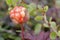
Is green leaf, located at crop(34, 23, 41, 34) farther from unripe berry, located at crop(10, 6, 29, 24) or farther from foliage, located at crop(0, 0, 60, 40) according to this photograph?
unripe berry, located at crop(10, 6, 29, 24)

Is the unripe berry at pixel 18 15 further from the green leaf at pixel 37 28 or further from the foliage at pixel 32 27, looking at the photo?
the green leaf at pixel 37 28

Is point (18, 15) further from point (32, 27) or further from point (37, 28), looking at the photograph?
point (32, 27)

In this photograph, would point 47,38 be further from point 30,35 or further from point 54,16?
point 54,16

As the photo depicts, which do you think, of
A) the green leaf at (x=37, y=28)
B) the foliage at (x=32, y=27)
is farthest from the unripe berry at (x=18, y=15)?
the green leaf at (x=37, y=28)

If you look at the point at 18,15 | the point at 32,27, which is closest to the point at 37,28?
the point at 32,27

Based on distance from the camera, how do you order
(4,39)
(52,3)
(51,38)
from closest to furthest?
(51,38) → (4,39) → (52,3)

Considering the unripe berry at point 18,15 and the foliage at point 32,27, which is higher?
the unripe berry at point 18,15

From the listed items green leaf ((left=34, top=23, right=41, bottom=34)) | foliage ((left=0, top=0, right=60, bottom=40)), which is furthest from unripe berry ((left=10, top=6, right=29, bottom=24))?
green leaf ((left=34, top=23, right=41, bottom=34))

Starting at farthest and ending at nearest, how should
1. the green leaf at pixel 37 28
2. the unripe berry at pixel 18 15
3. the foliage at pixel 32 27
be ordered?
the green leaf at pixel 37 28 → the foliage at pixel 32 27 → the unripe berry at pixel 18 15

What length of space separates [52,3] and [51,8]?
12cm

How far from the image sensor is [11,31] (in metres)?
1.26

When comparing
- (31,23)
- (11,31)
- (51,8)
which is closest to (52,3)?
(51,8)

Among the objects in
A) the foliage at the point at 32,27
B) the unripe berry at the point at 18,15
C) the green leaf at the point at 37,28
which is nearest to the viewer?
the unripe berry at the point at 18,15

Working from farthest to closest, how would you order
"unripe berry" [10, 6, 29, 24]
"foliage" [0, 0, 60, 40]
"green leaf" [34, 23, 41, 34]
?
"green leaf" [34, 23, 41, 34]
"foliage" [0, 0, 60, 40]
"unripe berry" [10, 6, 29, 24]
